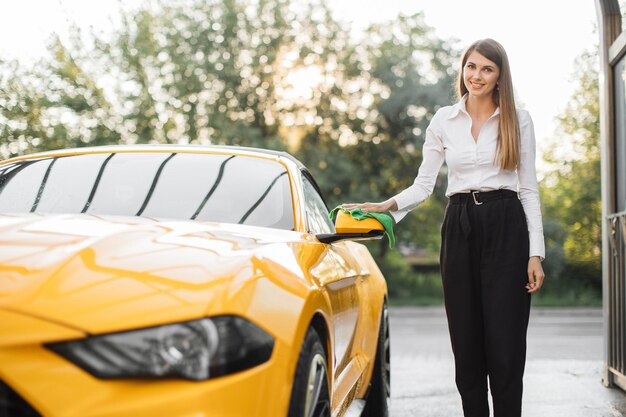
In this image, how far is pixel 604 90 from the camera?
7.37 meters

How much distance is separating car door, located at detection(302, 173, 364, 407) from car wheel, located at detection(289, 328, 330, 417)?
272 mm

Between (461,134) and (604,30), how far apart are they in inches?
146

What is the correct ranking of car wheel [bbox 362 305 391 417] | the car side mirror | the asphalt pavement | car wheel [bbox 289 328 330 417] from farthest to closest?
the asphalt pavement, car wheel [bbox 362 305 391 417], the car side mirror, car wheel [bbox 289 328 330 417]

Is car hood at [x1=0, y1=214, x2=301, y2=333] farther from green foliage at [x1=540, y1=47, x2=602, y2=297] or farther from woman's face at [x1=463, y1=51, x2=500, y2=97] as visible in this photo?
green foliage at [x1=540, y1=47, x2=602, y2=297]

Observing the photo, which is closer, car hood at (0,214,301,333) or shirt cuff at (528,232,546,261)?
car hood at (0,214,301,333)

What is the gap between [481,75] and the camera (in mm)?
4199

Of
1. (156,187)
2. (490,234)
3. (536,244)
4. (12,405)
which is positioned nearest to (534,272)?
(536,244)

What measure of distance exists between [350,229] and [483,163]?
903mm

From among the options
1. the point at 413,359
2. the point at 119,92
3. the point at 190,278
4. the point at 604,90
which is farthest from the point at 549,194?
the point at 190,278

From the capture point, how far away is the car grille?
79.4 inches

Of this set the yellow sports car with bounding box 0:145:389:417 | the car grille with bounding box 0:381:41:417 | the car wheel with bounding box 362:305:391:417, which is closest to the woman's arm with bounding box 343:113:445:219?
the yellow sports car with bounding box 0:145:389:417

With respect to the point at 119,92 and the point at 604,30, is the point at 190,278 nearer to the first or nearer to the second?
the point at 604,30

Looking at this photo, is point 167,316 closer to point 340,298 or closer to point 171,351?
point 171,351

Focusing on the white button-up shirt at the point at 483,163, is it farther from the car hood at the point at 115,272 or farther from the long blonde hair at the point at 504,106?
the car hood at the point at 115,272
